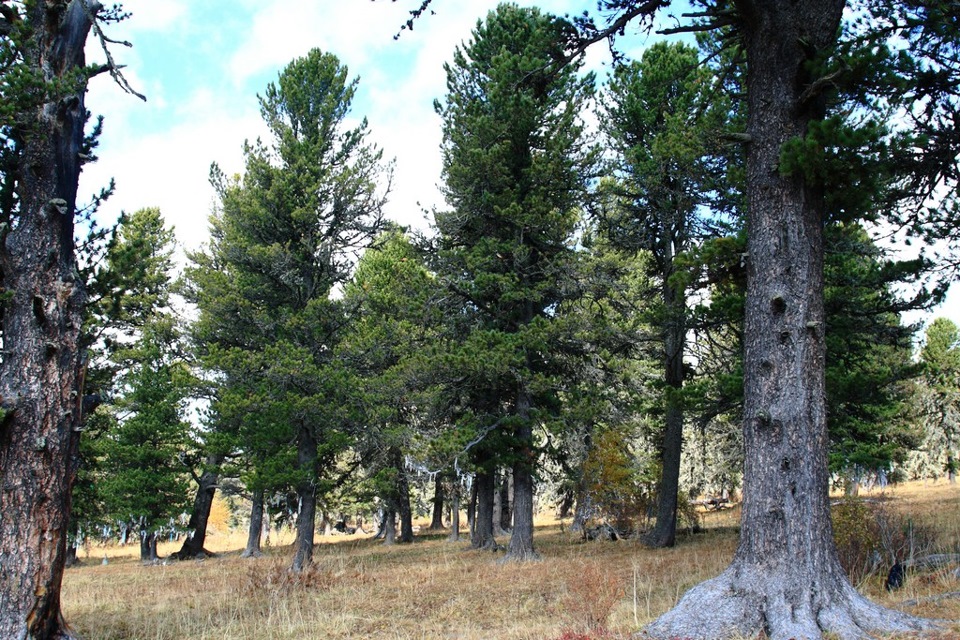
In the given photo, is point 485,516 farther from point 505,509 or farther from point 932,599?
point 932,599

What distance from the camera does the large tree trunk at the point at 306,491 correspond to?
1524 centimetres

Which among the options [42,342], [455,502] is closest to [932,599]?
[42,342]

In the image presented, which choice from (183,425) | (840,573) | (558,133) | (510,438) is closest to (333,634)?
(840,573)

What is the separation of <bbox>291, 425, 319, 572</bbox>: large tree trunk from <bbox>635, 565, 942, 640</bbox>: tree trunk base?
1100 cm

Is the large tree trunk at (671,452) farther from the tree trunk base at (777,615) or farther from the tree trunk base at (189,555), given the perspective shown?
the tree trunk base at (189,555)

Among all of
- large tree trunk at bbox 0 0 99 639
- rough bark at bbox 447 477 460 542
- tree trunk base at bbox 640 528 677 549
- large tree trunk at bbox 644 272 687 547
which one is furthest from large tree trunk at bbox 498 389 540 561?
large tree trunk at bbox 0 0 99 639

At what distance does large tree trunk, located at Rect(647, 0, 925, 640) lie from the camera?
541 cm

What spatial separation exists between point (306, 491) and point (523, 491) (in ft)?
17.8

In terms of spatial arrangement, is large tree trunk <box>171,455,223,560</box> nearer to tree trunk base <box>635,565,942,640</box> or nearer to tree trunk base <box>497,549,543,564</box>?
tree trunk base <box>497,549,543,564</box>

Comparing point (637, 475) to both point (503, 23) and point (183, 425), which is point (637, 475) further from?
point (183, 425)

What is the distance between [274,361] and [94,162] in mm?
8237

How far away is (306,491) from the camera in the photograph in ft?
53.6

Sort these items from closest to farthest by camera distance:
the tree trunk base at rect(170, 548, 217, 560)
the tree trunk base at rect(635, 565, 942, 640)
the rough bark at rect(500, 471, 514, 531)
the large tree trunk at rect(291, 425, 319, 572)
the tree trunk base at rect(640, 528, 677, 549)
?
the tree trunk base at rect(635, 565, 942, 640) → the large tree trunk at rect(291, 425, 319, 572) → the tree trunk base at rect(640, 528, 677, 549) → the tree trunk base at rect(170, 548, 217, 560) → the rough bark at rect(500, 471, 514, 531)

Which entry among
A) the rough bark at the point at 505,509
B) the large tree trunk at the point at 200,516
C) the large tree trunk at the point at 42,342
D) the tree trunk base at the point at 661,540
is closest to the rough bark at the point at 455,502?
the rough bark at the point at 505,509
